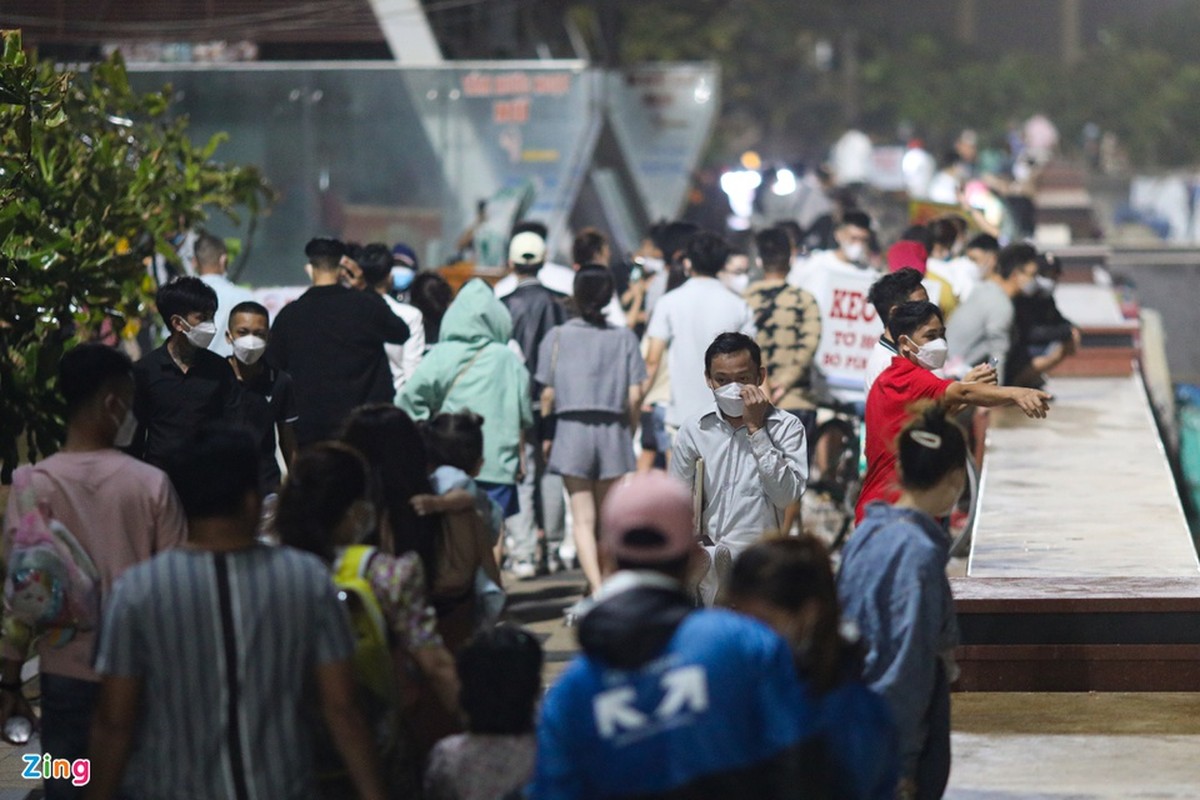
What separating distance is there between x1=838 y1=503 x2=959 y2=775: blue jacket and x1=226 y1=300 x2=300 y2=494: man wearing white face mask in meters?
3.44

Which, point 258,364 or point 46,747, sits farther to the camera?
point 258,364

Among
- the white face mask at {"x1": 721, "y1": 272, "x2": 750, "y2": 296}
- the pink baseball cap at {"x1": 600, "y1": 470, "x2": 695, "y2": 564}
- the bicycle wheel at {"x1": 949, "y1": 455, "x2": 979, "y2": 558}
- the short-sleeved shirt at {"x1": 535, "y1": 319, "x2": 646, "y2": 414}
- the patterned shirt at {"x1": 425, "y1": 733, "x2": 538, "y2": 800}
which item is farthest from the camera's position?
the white face mask at {"x1": 721, "y1": 272, "x2": 750, "y2": 296}

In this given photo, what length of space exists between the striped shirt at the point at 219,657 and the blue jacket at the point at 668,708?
2.47ft

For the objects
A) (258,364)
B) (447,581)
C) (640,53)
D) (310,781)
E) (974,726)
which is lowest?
(974,726)

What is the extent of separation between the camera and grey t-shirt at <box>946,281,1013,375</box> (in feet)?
40.5

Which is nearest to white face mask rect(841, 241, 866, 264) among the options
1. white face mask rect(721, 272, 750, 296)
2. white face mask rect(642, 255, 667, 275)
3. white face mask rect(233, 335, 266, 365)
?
white face mask rect(721, 272, 750, 296)

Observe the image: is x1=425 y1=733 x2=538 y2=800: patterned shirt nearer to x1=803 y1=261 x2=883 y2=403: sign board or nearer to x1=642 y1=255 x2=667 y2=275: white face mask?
x1=803 y1=261 x2=883 y2=403: sign board

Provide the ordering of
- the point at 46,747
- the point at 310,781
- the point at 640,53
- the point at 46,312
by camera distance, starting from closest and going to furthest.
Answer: the point at 310,781
the point at 46,747
the point at 46,312
the point at 640,53

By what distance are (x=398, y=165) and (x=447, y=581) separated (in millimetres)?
14595

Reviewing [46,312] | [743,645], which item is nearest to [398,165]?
[46,312]

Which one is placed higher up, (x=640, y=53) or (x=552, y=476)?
(x=640, y=53)

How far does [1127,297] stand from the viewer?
Answer: 90.9 feet

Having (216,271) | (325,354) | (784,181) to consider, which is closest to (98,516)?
(325,354)

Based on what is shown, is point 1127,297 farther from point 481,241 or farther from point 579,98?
point 481,241
